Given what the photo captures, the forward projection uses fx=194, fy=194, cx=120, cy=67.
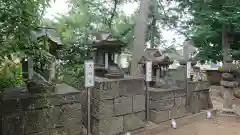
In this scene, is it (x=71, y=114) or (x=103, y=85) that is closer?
(x=71, y=114)

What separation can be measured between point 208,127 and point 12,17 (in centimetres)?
399

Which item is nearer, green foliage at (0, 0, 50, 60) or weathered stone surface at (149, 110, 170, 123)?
green foliage at (0, 0, 50, 60)

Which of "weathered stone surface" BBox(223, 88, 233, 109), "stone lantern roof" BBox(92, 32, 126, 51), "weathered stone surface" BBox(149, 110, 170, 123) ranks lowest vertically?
"weathered stone surface" BBox(149, 110, 170, 123)

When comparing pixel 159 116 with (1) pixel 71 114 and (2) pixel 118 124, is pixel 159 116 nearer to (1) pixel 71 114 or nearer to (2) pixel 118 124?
(2) pixel 118 124

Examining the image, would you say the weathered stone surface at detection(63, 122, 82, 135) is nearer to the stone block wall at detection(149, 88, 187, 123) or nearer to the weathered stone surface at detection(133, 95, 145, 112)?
the weathered stone surface at detection(133, 95, 145, 112)

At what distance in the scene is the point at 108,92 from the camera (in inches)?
121

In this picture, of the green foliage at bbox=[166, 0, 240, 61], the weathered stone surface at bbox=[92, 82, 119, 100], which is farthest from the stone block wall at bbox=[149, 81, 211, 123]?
the green foliage at bbox=[166, 0, 240, 61]

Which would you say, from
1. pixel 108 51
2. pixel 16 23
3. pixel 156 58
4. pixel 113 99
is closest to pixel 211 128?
pixel 156 58

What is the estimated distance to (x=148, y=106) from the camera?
3.73 m

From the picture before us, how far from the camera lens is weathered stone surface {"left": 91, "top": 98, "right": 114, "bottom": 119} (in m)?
3.03

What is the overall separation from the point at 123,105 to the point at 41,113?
1.30 meters

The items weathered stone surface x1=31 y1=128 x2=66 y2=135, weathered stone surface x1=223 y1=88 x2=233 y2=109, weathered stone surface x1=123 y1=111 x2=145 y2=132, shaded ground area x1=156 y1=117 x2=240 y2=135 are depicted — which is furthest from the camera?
weathered stone surface x1=223 y1=88 x2=233 y2=109

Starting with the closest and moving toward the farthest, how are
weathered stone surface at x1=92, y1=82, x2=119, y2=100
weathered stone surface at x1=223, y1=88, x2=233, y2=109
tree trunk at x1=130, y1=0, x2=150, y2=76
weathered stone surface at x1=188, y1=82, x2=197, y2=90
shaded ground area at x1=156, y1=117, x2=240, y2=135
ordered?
weathered stone surface at x1=92, y1=82, x2=119, y2=100 < shaded ground area at x1=156, y1=117, x2=240, y2=135 < weathered stone surface at x1=188, y1=82, x2=197, y2=90 < weathered stone surface at x1=223, y1=88, x2=233, y2=109 < tree trunk at x1=130, y1=0, x2=150, y2=76

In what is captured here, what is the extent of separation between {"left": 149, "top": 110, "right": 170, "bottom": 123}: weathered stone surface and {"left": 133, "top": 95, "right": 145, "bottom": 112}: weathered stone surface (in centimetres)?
38
